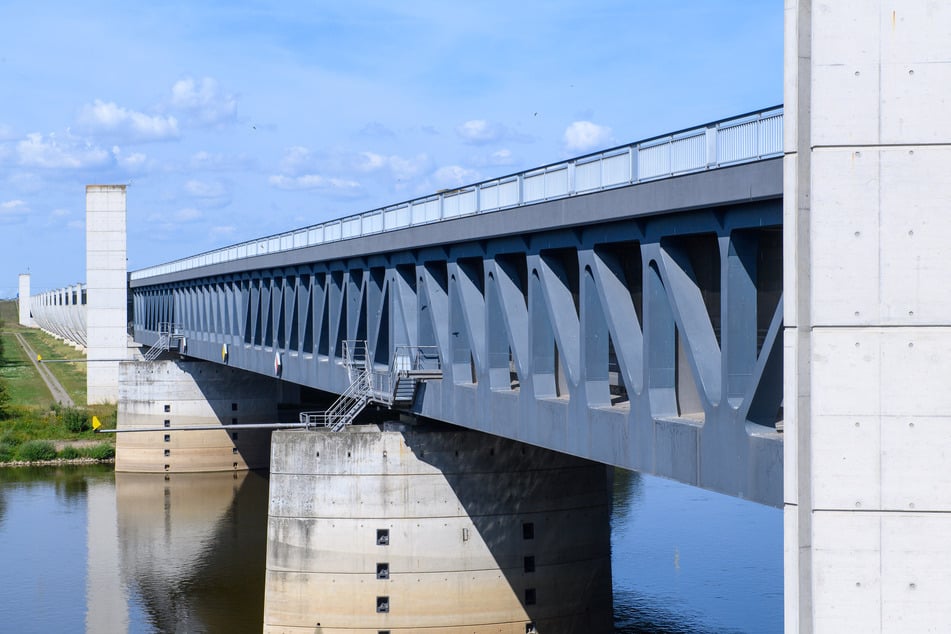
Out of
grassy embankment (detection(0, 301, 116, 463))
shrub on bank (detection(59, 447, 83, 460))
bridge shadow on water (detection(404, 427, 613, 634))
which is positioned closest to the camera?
bridge shadow on water (detection(404, 427, 613, 634))

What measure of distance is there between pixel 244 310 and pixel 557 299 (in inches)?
1222

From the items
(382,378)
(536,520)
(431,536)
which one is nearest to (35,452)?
(382,378)

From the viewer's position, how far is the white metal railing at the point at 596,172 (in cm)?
1628

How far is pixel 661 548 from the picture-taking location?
45.0 metres

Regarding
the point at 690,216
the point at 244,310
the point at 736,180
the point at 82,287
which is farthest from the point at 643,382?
the point at 82,287

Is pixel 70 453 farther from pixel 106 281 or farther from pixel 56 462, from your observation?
pixel 106 281

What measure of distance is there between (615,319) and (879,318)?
6798 millimetres

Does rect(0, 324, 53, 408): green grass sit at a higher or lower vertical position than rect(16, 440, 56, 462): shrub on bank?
higher

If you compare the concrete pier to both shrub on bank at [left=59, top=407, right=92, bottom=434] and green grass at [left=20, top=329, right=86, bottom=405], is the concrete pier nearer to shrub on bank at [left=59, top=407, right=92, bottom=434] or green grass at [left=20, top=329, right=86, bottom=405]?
shrub on bank at [left=59, top=407, right=92, bottom=434]

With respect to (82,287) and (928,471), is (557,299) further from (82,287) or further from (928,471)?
(82,287)

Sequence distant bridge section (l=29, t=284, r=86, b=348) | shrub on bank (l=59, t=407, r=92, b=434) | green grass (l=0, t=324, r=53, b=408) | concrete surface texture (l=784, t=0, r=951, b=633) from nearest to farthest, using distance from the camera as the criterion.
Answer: concrete surface texture (l=784, t=0, r=951, b=633), shrub on bank (l=59, t=407, r=92, b=434), green grass (l=0, t=324, r=53, b=408), distant bridge section (l=29, t=284, r=86, b=348)

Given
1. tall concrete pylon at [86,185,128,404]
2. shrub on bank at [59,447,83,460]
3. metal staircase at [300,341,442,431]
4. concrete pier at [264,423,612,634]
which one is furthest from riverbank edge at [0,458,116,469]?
concrete pier at [264,423,612,634]

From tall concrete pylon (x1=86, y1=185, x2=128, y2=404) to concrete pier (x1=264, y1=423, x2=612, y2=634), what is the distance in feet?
173

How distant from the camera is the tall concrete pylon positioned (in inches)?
3250
